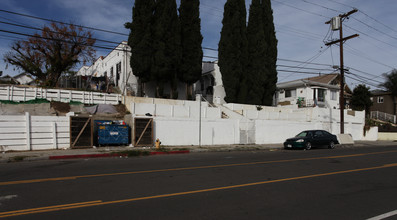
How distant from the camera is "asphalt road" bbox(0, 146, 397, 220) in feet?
17.0

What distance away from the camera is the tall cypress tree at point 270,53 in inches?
1357

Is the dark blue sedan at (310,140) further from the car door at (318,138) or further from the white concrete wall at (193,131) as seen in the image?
the white concrete wall at (193,131)

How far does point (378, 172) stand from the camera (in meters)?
9.96

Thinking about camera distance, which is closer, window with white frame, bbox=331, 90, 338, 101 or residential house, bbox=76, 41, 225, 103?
residential house, bbox=76, 41, 225, 103

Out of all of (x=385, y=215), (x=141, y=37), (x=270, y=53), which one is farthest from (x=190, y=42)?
(x=385, y=215)

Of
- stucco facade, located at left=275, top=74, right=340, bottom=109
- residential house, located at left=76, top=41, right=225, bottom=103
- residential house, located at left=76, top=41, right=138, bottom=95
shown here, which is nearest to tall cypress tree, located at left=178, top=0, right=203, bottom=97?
residential house, located at left=76, top=41, right=225, bottom=103

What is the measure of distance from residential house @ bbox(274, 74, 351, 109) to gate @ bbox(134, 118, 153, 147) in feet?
75.8

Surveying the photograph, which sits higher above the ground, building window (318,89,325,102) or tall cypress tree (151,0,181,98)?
tall cypress tree (151,0,181,98)

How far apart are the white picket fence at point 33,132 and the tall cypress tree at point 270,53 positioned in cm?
2453

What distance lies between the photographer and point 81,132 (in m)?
16.2

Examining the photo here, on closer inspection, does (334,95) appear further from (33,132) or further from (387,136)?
(33,132)

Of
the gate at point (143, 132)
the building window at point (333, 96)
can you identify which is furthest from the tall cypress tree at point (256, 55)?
the gate at point (143, 132)

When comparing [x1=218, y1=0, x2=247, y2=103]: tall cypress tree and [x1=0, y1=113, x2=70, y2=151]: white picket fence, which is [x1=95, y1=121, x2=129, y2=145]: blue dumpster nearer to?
[x1=0, y1=113, x2=70, y2=151]: white picket fence

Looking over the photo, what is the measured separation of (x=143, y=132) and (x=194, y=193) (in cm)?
1214
